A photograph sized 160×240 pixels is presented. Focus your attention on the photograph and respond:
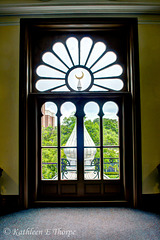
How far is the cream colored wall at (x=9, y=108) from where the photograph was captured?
2.37m

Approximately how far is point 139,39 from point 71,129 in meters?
1.73

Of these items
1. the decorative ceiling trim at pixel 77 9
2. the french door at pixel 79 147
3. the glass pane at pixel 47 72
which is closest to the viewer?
the decorative ceiling trim at pixel 77 9

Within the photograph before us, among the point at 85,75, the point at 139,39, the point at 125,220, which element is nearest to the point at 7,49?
the point at 85,75

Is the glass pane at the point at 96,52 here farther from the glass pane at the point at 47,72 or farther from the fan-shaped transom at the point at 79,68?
the glass pane at the point at 47,72

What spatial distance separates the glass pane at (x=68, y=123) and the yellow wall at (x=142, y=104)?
0.71 metres

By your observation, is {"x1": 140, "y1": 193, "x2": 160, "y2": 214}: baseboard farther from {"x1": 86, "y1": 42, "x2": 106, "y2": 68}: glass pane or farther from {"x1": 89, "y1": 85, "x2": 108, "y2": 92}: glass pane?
{"x1": 86, "y1": 42, "x2": 106, "y2": 68}: glass pane

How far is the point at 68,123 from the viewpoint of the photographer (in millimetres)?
2590

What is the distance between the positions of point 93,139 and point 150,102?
1.03m

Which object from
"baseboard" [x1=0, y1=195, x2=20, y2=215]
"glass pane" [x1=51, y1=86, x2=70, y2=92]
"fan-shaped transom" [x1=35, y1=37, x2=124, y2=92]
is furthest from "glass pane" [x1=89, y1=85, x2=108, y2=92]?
"baseboard" [x1=0, y1=195, x2=20, y2=215]

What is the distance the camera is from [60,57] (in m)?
2.64

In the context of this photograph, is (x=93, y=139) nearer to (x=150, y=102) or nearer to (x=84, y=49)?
(x=150, y=102)

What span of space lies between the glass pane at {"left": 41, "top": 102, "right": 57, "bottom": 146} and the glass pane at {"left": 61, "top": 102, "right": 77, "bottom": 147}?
5.1 inches

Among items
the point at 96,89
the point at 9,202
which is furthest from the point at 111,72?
the point at 9,202

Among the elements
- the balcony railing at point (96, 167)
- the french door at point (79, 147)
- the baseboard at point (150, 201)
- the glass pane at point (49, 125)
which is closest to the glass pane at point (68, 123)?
the french door at point (79, 147)
